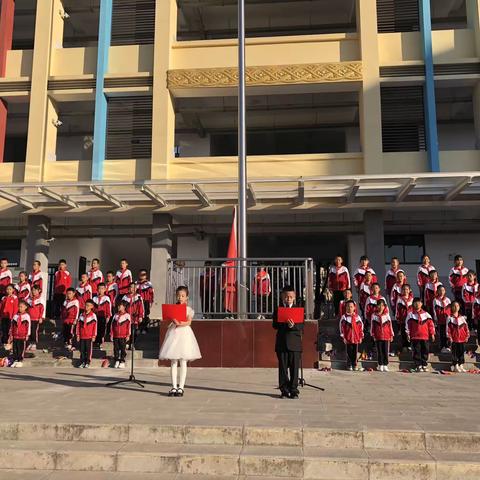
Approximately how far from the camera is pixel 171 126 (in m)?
16.6

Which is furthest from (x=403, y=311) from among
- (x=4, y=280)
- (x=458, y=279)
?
(x=4, y=280)

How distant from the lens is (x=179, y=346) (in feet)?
26.0

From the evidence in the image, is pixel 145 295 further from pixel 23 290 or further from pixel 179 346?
pixel 179 346

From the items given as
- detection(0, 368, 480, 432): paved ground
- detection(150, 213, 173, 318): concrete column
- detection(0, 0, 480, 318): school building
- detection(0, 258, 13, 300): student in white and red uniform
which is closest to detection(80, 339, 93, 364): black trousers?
detection(0, 368, 480, 432): paved ground

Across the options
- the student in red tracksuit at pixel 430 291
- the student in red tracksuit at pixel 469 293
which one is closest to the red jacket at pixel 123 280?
the student in red tracksuit at pixel 430 291

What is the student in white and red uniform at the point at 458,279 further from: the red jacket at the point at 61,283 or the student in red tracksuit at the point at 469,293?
the red jacket at the point at 61,283

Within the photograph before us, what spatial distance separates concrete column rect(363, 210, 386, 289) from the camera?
626 inches

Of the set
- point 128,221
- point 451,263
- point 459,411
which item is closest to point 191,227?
point 128,221

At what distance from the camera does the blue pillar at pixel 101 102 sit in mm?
16562

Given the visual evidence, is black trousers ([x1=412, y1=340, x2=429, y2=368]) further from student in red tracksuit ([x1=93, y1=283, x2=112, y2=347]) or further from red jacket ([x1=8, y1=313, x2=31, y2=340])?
red jacket ([x1=8, y1=313, x2=31, y2=340])

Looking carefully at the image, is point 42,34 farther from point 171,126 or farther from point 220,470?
point 220,470

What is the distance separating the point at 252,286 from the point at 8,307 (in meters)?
5.80

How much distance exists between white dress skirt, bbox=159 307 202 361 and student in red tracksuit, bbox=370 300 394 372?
15.2 ft

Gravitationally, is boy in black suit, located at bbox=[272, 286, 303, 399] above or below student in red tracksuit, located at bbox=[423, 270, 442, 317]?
below
